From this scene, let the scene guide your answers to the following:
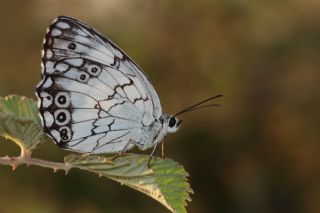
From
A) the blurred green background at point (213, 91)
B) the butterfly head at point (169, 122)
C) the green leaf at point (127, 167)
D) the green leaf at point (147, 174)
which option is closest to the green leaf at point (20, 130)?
the green leaf at point (127, 167)

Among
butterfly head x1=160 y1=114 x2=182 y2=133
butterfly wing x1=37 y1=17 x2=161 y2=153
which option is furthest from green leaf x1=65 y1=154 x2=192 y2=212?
butterfly head x1=160 y1=114 x2=182 y2=133

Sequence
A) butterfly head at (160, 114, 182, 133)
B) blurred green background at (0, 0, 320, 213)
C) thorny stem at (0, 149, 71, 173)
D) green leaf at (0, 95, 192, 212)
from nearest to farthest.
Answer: thorny stem at (0, 149, 71, 173)
green leaf at (0, 95, 192, 212)
butterfly head at (160, 114, 182, 133)
blurred green background at (0, 0, 320, 213)

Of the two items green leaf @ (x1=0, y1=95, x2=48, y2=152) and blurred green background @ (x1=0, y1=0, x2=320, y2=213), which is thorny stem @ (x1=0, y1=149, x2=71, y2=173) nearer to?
green leaf @ (x1=0, y1=95, x2=48, y2=152)

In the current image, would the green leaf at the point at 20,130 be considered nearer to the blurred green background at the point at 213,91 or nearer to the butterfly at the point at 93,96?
the butterfly at the point at 93,96

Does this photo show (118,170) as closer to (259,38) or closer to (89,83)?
(89,83)

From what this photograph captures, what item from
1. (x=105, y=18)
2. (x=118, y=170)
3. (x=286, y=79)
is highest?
(x=118, y=170)

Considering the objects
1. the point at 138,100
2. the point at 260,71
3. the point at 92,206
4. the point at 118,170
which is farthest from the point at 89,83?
the point at 260,71

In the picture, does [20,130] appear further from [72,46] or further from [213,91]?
[213,91]
